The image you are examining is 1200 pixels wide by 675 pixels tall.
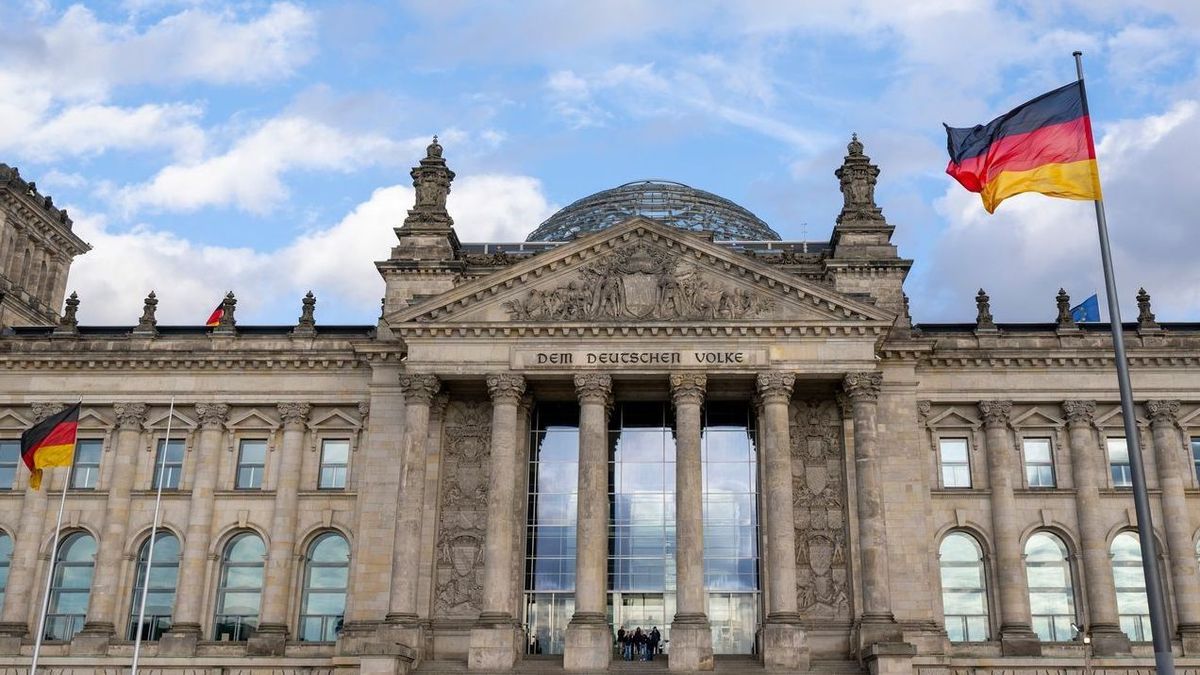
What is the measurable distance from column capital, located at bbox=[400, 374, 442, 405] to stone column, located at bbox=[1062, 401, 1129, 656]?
26.7 metres

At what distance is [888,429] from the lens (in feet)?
160

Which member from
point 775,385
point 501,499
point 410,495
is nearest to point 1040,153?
point 775,385

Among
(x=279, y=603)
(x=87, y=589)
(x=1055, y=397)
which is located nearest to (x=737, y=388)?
(x=1055, y=397)

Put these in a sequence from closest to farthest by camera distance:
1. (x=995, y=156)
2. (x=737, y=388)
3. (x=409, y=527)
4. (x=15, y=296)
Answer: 1. (x=995, y=156)
2. (x=409, y=527)
3. (x=737, y=388)
4. (x=15, y=296)

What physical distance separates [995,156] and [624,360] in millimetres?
22075

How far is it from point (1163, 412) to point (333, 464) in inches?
1398

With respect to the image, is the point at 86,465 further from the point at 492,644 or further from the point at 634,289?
the point at 634,289

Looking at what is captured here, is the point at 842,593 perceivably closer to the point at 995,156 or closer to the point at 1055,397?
the point at 1055,397

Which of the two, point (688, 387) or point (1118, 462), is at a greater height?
point (688, 387)

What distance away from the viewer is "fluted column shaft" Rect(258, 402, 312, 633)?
162ft

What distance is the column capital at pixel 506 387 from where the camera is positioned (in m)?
47.4

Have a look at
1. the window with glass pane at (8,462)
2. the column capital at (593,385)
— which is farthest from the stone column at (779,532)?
the window with glass pane at (8,462)

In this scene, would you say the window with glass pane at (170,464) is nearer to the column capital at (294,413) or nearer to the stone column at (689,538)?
the column capital at (294,413)

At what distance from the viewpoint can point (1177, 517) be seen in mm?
49188
